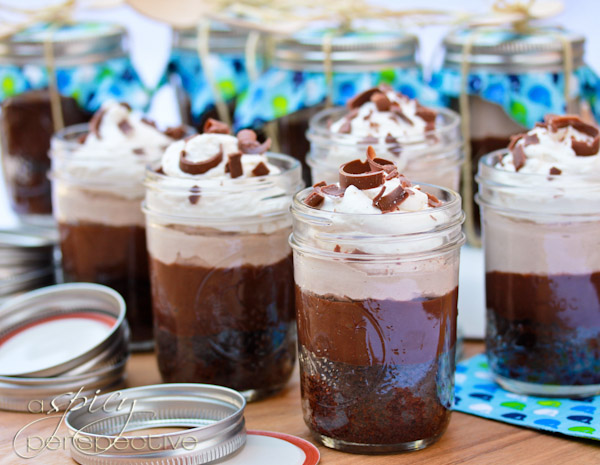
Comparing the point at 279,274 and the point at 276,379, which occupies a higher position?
the point at 279,274

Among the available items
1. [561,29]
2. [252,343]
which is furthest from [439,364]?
[561,29]

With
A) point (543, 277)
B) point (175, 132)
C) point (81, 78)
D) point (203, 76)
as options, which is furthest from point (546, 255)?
point (81, 78)

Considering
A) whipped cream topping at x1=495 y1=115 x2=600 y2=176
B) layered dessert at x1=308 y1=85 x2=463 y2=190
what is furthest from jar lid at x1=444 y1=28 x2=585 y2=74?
whipped cream topping at x1=495 y1=115 x2=600 y2=176

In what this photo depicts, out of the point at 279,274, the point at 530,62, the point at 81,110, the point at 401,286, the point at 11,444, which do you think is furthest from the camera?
the point at 81,110

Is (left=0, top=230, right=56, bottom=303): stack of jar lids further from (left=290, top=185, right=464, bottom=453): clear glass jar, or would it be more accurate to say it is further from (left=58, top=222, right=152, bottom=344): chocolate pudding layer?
(left=290, top=185, right=464, bottom=453): clear glass jar

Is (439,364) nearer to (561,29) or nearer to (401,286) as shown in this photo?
(401,286)

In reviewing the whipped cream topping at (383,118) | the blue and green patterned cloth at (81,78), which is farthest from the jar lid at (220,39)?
the whipped cream topping at (383,118)

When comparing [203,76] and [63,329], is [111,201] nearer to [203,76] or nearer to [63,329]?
[63,329]

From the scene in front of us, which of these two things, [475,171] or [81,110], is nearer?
[475,171]
